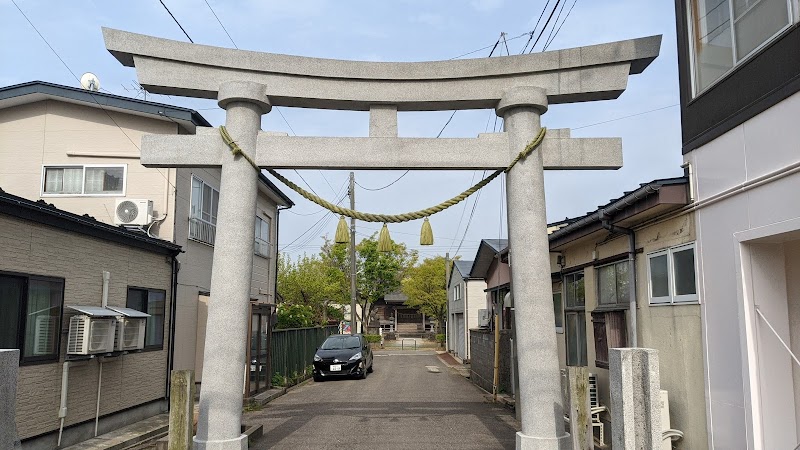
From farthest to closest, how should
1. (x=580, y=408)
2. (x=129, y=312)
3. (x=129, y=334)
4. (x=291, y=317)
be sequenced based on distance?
1. (x=291, y=317)
2. (x=129, y=334)
3. (x=129, y=312)
4. (x=580, y=408)

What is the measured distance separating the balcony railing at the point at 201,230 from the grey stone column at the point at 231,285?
7.28 meters

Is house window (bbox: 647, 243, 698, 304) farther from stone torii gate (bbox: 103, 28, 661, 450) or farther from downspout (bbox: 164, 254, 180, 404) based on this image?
downspout (bbox: 164, 254, 180, 404)

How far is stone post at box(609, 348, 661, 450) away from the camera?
14.9ft

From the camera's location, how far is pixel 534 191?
26.3 ft

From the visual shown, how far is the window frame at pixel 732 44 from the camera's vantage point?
211 inches

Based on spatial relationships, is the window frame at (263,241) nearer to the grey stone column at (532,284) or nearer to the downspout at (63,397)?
the downspout at (63,397)

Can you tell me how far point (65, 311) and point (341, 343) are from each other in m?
13.6

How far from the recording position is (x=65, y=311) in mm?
9547

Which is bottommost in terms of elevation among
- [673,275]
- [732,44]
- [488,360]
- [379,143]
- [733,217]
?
[488,360]

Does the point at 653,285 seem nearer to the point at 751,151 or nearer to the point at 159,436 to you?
the point at 751,151

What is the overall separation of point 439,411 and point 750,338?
8031 mm

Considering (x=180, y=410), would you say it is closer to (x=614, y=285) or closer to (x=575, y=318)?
(x=614, y=285)

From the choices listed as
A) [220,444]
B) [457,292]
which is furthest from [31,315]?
[457,292]

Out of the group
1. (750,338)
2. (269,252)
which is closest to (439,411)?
(750,338)
